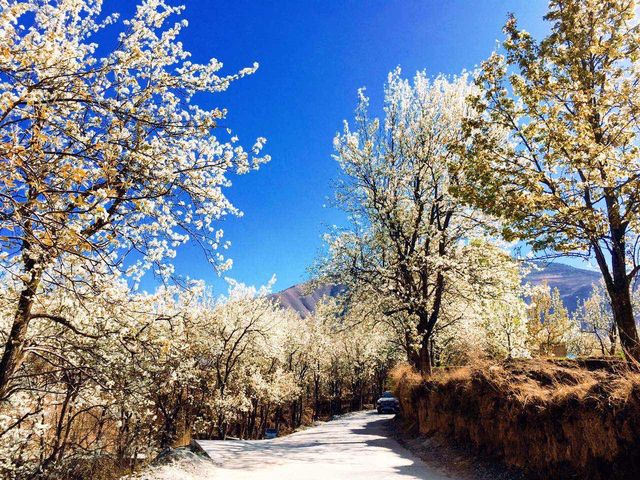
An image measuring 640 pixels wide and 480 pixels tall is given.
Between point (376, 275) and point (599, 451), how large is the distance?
11.8m

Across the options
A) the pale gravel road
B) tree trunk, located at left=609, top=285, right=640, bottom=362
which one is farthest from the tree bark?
the pale gravel road

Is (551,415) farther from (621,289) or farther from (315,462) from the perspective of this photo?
(315,462)

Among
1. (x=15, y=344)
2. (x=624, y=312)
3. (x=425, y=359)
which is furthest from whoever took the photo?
(x=425, y=359)

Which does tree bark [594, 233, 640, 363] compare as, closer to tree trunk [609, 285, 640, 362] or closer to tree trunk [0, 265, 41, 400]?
tree trunk [609, 285, 640, 362]

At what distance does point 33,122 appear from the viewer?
5.88 m

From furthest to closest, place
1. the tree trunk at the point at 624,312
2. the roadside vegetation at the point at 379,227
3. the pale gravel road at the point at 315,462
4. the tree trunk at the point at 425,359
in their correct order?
the tree trunk at the point at 425,359, the tree trunk at the point at 624,312, the pale gravel road at the point at 315,462, the roadside vegetation at the point at 379,227

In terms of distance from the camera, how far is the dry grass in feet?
20.4

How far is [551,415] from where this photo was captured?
7363 mm

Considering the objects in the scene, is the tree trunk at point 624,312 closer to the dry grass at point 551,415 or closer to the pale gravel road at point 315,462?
the dry grass at point 551,415

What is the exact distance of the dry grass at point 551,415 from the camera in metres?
6.23

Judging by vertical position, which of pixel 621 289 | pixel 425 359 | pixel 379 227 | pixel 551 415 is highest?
pixel 379 227

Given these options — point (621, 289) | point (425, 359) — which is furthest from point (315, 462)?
point (621, 289)

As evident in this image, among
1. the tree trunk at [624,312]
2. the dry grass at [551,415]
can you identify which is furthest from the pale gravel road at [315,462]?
the tree trunk at [624,312]

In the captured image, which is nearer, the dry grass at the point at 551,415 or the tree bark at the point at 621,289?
the dry grass at the point at 551,415
